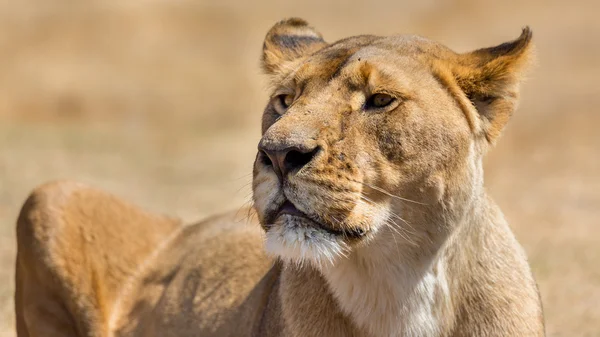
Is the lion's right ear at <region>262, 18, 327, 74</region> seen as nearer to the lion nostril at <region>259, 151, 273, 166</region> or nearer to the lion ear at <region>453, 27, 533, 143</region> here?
the lion ear at <region>453, 27, 533, 143</region>

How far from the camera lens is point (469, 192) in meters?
3.80

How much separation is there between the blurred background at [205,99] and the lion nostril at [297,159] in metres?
5.76

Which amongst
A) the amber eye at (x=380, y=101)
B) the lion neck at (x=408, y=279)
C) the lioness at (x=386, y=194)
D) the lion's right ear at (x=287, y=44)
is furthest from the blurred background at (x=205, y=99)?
the amber eye at (x=380, y=101)

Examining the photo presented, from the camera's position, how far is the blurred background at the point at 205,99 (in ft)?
37.4

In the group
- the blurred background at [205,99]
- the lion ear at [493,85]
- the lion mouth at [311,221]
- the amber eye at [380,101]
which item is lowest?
the blurred background at [205,99]

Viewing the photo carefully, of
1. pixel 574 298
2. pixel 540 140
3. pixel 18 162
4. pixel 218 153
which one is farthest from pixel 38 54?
pixel 574 298

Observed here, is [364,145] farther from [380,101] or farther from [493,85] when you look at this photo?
[493,85]

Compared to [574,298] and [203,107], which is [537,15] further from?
[574,298]

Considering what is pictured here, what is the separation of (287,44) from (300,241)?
1529 mm

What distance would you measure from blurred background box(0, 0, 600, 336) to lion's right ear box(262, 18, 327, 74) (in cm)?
453

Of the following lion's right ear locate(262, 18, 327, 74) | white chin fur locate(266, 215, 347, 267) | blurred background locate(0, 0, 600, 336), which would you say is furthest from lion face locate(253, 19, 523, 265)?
blurred background locate(0, 0, 600, 336)

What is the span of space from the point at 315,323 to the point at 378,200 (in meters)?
0.68

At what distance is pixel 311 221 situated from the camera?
342 cm

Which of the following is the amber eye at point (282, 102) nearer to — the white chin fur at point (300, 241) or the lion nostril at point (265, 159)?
the lion nostril at point (265, 159)
